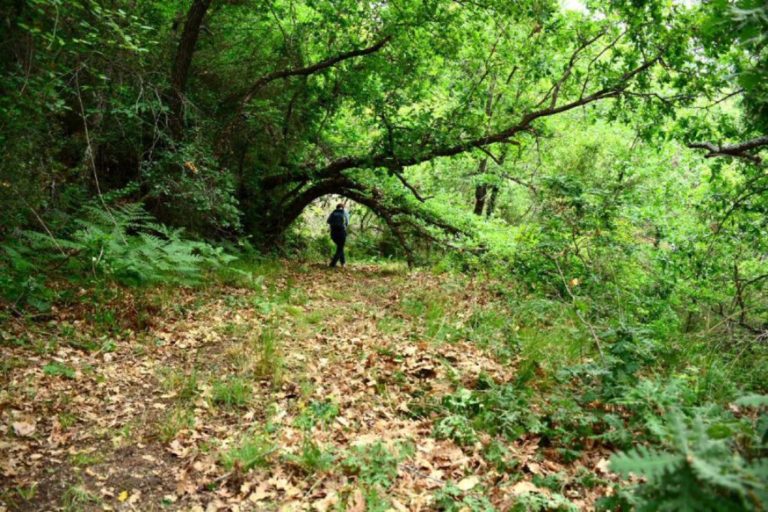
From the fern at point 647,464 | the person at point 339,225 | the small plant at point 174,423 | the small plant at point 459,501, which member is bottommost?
the small plant at point 174,423

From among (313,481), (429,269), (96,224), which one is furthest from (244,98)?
(313,481)

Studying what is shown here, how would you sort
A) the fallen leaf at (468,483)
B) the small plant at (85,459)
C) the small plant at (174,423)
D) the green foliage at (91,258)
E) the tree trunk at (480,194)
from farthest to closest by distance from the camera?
the tree trunk at (480,194) → the green foliage at (91,258) → the small plant at (174,423) → the small plant at (85,459) → the fallen leaf at (468,483)

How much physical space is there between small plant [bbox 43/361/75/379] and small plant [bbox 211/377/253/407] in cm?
162

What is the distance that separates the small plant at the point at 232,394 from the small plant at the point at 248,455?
886 millimetres

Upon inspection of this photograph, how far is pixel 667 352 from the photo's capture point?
606 cm

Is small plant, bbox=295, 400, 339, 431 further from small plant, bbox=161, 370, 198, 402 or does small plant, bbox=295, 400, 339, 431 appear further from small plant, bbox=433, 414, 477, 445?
small plant, bbox=161, 370, 198, 402

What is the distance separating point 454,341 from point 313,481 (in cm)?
328

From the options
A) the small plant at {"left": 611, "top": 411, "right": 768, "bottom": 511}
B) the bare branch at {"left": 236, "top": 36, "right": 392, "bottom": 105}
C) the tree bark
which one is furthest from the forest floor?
the bare branch at {"left": 236, "top": 36, "right": 392, "bottom": 105}

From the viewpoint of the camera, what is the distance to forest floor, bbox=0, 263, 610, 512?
3.75 metres

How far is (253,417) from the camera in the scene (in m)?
4.95

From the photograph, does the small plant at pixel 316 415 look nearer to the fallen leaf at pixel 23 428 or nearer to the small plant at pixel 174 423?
the small plant at pixel 174 423

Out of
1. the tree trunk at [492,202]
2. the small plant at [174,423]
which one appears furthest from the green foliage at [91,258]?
the tree trunk at [492,202]

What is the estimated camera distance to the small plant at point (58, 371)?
5261 millimetres

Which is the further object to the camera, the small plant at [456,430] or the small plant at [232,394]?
the small plant at [232,394]
